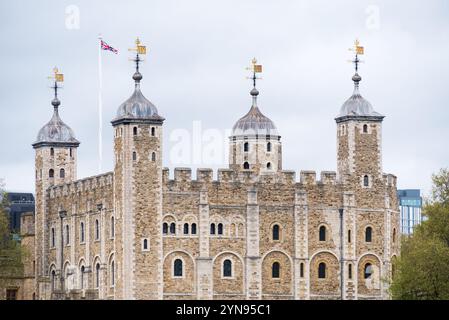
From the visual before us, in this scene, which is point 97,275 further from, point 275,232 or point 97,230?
point 275,232

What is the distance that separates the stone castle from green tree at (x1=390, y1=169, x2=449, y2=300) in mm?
9661

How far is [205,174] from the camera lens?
125 meters

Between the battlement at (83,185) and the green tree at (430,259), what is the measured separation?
20.9 meters

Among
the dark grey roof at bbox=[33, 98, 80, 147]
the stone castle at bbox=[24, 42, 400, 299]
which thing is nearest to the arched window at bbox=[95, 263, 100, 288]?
the stone castle at bbox=[24, 42, 400, 299]

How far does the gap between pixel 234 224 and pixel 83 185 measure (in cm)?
1244

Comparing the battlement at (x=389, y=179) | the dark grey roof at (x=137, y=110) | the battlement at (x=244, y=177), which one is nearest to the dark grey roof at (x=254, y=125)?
the battlement at (x=244, y=177)

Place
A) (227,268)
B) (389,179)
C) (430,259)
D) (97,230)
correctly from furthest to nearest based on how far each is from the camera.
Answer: (389,179), (97,230), (227,268), (430,259)

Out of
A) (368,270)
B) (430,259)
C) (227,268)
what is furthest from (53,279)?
(430,259)

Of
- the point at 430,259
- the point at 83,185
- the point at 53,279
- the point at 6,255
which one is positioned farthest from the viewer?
the point at 6,255

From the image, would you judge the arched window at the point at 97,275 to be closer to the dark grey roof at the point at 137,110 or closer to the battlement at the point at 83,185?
the battlement at the point at 83,185

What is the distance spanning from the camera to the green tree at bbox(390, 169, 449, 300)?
110 m

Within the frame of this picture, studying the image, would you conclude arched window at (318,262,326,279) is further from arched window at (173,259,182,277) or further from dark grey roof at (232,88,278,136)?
dark grey roof at (232,88,278,136)

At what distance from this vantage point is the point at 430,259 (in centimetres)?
11000
